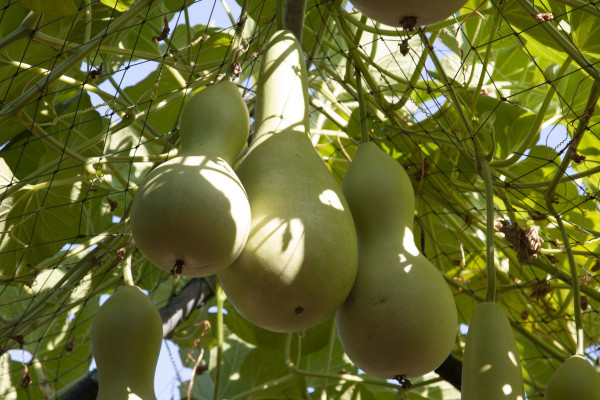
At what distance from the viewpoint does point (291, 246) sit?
748mm

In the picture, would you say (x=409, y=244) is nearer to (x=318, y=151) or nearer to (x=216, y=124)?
(x=216, y=124)

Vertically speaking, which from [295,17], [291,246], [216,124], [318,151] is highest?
[318,151]

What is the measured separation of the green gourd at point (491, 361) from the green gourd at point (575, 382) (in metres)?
0.12

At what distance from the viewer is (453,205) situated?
5.08 ft

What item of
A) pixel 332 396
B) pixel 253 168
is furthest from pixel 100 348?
pixel 332 396

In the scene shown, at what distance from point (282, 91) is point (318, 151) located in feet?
2.49

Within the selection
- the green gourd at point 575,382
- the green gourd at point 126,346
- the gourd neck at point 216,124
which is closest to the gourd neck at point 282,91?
the gourd neck at point 216,124

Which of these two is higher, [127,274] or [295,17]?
[295,17]

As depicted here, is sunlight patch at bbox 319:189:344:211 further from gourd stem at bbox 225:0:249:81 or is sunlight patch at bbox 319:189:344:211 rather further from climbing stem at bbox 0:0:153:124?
climbing stem at bbox 0:0:153:124

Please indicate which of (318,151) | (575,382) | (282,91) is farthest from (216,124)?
(318,151)

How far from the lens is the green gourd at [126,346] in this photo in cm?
94

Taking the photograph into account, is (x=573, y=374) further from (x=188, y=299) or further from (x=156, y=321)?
(x=188, y=299)

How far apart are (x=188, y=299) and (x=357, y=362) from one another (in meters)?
0.81

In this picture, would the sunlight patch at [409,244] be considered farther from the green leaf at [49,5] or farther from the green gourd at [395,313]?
the green leaf at [49,5]
